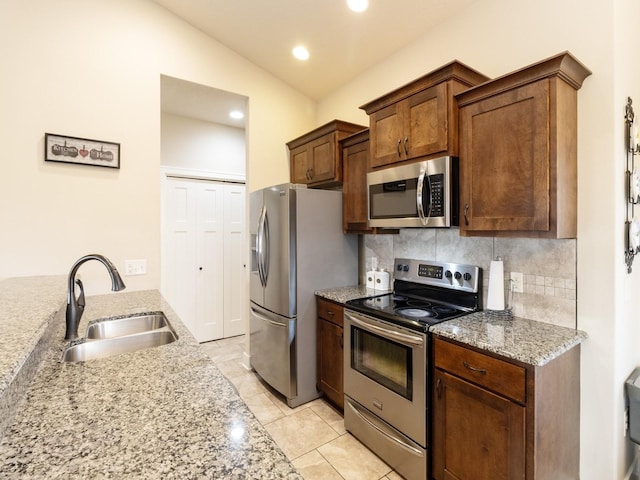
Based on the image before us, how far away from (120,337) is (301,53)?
2750 millimetres

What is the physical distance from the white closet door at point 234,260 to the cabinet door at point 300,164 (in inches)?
47.2

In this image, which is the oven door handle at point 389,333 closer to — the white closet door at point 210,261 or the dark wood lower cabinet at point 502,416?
the dark wood lower cabinet at point 502,416

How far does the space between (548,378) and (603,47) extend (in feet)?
5.45

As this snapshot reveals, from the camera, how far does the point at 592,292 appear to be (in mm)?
1660

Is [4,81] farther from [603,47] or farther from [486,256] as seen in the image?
[603,47]

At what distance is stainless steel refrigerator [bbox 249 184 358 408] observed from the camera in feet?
8.63

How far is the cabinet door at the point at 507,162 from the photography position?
1556mm

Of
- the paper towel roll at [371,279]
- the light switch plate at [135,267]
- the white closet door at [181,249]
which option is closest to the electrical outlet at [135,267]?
the light switch plate at [135,267]

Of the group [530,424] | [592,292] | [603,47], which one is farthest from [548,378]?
[603,47]

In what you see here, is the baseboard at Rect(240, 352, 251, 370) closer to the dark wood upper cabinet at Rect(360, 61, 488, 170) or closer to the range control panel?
the range control panel

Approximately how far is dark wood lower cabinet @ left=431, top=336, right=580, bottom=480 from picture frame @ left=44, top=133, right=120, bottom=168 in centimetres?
271

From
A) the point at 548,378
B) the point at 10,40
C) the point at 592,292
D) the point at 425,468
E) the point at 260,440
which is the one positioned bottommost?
the point at 425,468

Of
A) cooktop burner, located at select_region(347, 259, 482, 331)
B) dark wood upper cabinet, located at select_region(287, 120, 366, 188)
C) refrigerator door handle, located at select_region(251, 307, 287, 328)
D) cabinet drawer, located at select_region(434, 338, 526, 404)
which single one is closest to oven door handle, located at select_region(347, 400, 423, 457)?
cabinet drawer, located at select_region(434, 338, 526, 404)

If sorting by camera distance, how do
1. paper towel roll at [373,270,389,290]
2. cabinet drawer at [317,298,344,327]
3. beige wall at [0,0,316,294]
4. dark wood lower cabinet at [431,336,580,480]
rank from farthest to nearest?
1. paper towel roll at [373,270,389,290]
2. cabinet drawer at [317,298,344,327]
3. beige wall at [0,0,316,294]
4. dark wood lower cabinet at [431,336,580,480]
